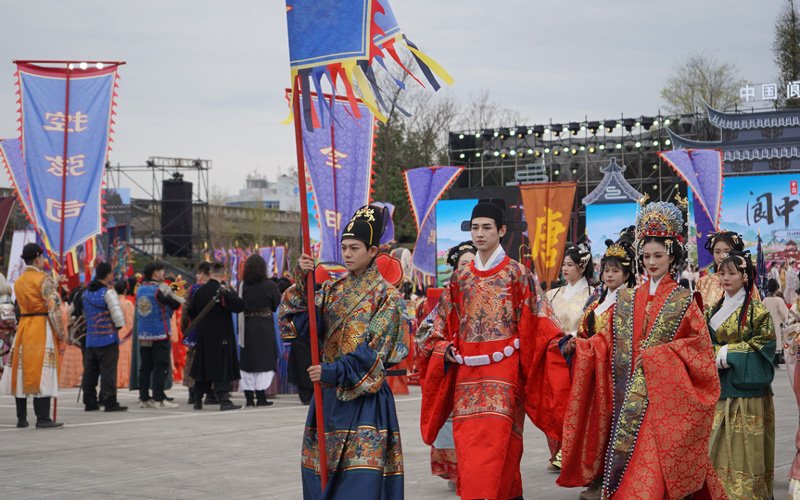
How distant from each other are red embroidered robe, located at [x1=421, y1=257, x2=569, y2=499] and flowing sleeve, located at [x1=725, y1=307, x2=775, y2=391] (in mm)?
1249

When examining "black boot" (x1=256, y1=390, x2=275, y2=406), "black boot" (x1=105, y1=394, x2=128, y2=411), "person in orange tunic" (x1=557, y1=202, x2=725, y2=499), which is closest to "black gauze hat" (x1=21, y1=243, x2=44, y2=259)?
"black boot" (x1=105, y1=394, x2=128, y2=411)

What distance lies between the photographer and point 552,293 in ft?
29.5

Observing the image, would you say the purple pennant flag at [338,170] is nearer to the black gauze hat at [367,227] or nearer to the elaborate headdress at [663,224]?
the elaborate headdress at [663,224]

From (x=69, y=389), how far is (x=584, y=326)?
37.1 ft

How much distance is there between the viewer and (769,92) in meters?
35.6

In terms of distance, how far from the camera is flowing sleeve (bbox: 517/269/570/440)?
19.6 feet

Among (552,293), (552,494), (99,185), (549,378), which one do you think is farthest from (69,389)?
(549,378)

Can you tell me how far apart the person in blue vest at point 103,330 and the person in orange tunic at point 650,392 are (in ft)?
24.2

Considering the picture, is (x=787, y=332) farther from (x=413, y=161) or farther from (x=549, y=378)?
(x=413, y=161)

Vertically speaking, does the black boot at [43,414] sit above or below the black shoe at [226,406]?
above

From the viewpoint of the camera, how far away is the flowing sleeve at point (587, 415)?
603cm

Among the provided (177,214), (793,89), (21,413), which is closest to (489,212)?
(21,413)

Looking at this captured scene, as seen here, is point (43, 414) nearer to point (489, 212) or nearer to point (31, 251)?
point (31, 251)

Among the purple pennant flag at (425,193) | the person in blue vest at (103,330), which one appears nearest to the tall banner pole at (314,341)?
the person in blue vest at (103,330)
